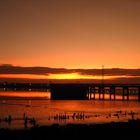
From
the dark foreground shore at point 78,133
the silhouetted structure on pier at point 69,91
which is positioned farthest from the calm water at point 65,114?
the silhouetted structure on pier at point 69,91

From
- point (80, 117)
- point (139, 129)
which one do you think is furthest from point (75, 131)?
point (80, 117)

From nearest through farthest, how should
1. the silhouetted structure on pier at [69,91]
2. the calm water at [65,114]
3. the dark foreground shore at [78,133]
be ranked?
the dark foreground shore at [78,133]
the calm water at [65,114]
the silhouetted structure on pier at [69,91]

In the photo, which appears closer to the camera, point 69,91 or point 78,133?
point 78,133

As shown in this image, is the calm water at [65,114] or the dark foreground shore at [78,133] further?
the calm water at [65,114]

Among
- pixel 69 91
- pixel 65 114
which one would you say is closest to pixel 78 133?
pixel 65 114

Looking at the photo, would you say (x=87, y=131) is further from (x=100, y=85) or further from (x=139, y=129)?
(x=100, y=85)

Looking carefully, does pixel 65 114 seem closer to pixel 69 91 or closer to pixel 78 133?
pixel 78 133

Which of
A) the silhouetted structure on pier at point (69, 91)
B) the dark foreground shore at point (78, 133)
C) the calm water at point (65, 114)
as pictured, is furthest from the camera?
the silhouetted structure on pier at point (69, 91)

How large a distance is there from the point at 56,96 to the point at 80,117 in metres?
97.2

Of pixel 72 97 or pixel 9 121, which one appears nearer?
pixel 9 121

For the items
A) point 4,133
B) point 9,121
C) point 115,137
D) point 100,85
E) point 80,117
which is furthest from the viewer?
point 100,85

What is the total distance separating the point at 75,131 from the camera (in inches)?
1750

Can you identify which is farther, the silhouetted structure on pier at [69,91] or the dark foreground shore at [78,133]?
Result: the silhouetted structure on pier at [69,91]

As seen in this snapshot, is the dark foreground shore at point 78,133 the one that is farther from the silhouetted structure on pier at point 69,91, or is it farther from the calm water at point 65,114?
the silhouetted structure on pier at point 69,91
